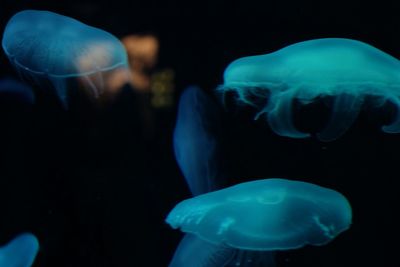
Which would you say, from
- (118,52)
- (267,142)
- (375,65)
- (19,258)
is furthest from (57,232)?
(375,65)

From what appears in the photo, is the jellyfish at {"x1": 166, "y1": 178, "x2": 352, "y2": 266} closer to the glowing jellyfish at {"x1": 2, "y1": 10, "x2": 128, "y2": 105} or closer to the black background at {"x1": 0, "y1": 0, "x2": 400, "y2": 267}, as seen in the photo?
the black background at {"x1": 0, "y1": 0, "x2": 400, "y2": 267}

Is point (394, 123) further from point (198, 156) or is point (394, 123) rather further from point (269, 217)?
point (198, 156)

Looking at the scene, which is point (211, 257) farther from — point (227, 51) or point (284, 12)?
point (284, 12)

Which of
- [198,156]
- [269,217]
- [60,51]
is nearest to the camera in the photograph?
[269,217]

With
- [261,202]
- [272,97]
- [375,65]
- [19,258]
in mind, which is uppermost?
[375,65]

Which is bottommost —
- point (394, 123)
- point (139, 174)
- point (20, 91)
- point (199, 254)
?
point (199, 254)

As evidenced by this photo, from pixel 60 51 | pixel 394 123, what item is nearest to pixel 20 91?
pixel 60 51

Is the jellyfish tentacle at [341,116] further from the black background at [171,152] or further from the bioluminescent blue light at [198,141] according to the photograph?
the bioluminescent blue light at [198,141]

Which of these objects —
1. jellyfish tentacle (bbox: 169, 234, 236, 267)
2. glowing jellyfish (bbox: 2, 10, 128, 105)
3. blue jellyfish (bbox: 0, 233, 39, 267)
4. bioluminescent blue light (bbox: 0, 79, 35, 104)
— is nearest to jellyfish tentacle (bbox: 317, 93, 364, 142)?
jellyfish tentacle (bbox: 169, 234, 236, 267)
